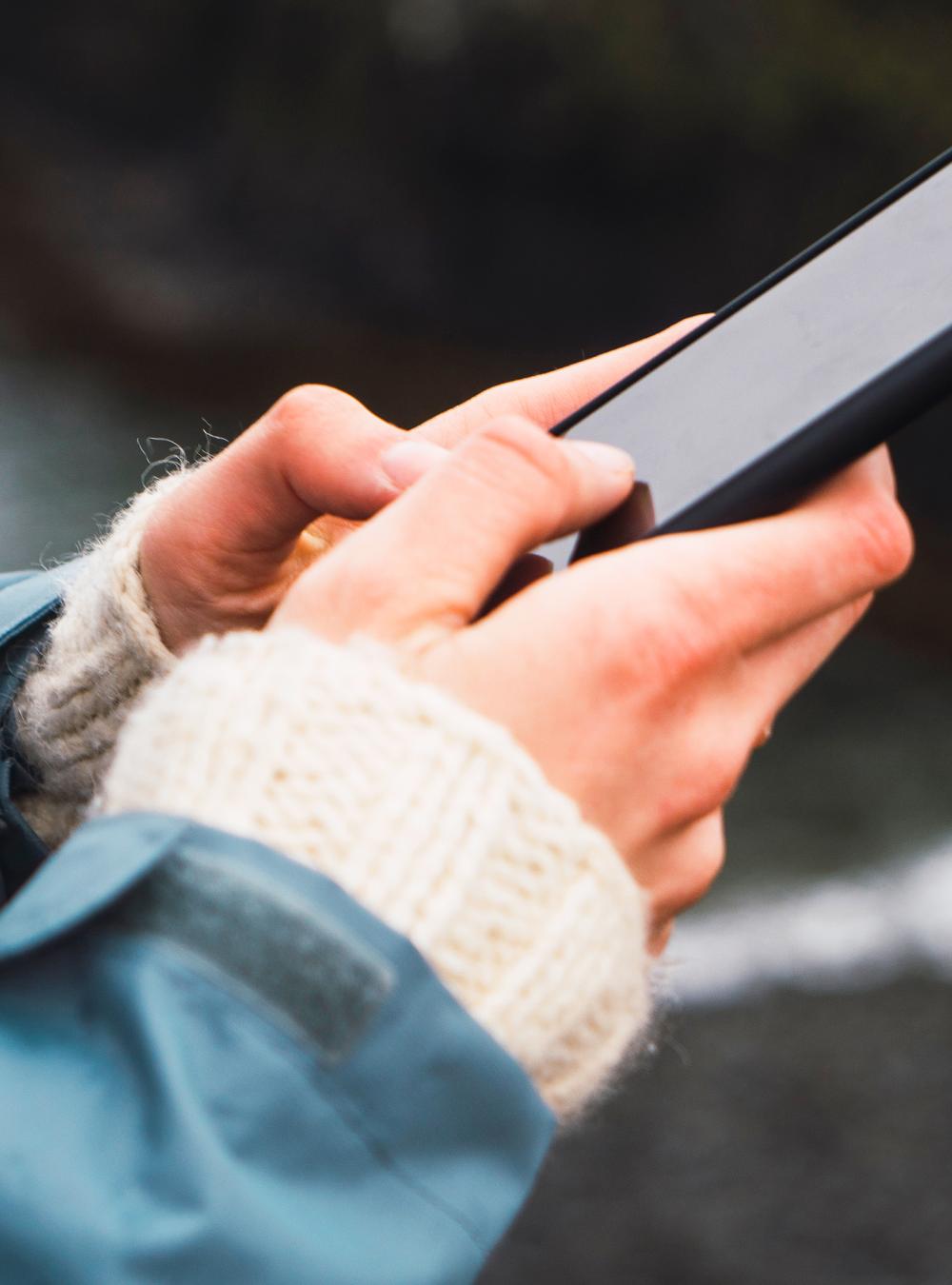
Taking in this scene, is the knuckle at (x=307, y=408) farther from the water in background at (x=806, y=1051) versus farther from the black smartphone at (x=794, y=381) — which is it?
the water in background at (x=806, y=1051)

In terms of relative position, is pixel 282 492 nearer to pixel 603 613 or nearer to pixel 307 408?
pixel 307 408

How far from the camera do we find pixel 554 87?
147 centimetres

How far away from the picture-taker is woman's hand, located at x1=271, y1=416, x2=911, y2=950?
0.25 m

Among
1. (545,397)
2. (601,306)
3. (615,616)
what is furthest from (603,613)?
(601,306)

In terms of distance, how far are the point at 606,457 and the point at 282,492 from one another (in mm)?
157

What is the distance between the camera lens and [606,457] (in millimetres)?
304

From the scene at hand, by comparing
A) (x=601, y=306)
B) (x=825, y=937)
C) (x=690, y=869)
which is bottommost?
(x=825, y=937)

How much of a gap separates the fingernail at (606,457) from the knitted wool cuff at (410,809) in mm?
91

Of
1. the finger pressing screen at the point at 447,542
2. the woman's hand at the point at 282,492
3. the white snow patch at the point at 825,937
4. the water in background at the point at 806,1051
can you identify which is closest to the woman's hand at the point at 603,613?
the finger pressing screen at the point at 447,542

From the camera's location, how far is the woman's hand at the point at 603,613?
0.25 metres

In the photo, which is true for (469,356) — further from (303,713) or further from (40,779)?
(303,713)

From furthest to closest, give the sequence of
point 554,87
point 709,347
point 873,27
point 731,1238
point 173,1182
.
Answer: point 554,87, point 873,27, point 731,1238, point 709,347, point 173,1182

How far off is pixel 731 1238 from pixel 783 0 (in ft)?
4.05

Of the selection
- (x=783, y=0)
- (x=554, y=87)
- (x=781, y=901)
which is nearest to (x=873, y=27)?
(x=783, y=0)
